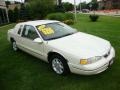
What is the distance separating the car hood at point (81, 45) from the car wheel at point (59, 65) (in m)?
0.28

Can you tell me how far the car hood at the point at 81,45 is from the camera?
200 inches

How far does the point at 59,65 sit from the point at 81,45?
2.83ft

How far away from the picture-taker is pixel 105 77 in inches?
212

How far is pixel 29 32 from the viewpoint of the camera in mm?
6918

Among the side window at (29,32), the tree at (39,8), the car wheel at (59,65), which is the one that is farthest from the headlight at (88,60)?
the tree at (39,8)

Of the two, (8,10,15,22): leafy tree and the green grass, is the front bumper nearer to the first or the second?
the green grass

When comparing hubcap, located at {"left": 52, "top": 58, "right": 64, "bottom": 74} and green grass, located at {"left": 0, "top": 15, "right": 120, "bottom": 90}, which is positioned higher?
hubcap, located at {"left": 52, "top": 58, "right": 64, "bottom": 74}

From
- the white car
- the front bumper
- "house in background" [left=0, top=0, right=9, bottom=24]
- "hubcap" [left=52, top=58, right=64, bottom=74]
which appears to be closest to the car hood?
the white car

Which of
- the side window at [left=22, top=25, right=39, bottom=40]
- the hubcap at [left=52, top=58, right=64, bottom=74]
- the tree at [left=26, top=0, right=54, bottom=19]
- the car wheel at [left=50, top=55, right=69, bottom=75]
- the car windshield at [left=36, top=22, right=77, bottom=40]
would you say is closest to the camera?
the car wheel at [left=50, top=55, right=69, bottom=75]

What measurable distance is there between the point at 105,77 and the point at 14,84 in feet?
8.45

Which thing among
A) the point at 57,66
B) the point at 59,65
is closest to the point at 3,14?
the point at 57,66

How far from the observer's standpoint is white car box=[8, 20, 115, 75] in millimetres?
4978

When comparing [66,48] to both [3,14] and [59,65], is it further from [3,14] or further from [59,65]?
[3,14]

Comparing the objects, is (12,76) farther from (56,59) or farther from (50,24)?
(50,24)
